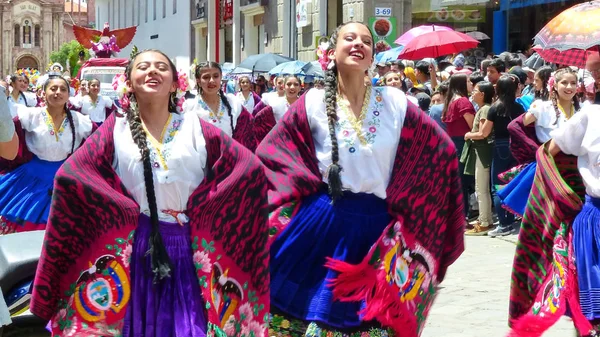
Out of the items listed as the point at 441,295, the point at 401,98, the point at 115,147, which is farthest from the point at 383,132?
the point at 441,295

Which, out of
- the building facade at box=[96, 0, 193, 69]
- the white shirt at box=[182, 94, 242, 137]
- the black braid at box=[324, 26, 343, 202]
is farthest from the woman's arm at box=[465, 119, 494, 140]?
the building facade at box=[96, 0, 193, 69]

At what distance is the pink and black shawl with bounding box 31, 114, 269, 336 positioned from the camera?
481 centimetres

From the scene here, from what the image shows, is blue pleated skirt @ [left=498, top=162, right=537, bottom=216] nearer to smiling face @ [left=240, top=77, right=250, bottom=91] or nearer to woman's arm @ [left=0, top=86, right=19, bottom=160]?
woman's arm @ [left=0, top=86, right=19, bottom=160]

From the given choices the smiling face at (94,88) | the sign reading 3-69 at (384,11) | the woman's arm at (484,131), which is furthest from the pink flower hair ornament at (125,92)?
the sign reading 3-69 at (384,11)

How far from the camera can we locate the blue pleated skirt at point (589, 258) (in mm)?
5191

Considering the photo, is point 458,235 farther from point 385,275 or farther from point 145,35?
point 145,35

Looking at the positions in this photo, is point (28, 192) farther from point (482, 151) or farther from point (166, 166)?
point (482, 151)

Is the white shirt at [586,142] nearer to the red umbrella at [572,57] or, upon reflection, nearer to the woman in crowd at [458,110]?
the red umbrella at [572,57]

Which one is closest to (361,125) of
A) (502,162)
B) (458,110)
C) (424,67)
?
(502,162)

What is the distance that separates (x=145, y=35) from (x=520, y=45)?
36482mm

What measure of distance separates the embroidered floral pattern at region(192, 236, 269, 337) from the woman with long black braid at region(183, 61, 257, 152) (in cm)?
475

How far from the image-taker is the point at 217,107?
32.4 feet

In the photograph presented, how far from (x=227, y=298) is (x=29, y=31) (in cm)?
11455

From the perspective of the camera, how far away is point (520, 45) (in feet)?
60.5
